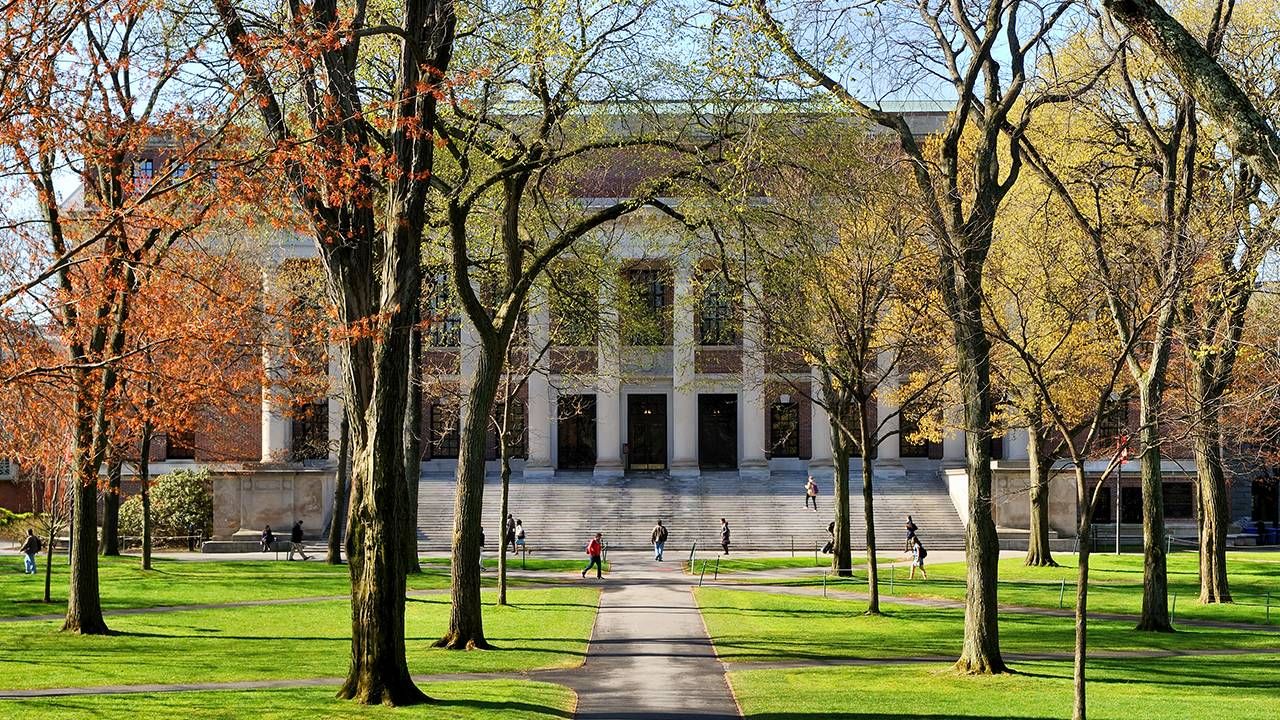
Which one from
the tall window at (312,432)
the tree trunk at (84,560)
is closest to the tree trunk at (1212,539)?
the tree trunk at (84,560)

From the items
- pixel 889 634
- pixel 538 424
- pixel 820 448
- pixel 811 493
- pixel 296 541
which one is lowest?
pixel 889 634

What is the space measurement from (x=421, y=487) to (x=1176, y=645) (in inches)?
1589

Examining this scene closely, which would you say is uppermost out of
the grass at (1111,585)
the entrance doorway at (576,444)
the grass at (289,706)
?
the entrance doorway at (576,444)

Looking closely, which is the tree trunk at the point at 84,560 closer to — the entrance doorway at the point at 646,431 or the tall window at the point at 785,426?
the entrance doorway at the point at 646,431

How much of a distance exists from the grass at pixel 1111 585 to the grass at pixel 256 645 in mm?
11504

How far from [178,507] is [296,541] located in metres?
6.45

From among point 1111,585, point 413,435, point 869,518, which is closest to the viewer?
point 869,518

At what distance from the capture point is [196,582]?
36562mm

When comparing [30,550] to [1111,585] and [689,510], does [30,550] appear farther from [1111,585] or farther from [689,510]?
[1111,585]

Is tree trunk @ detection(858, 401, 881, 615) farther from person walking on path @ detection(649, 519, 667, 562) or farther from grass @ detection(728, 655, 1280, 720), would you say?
person walking on path @ detection(649, 519, 667, 562)

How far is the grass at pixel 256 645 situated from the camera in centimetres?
1988

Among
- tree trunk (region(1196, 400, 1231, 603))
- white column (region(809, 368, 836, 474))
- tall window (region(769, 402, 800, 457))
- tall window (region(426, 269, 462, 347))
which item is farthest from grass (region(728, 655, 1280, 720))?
tall window (region(769, 402, 800, 457))

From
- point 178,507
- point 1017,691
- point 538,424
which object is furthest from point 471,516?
point 538,424

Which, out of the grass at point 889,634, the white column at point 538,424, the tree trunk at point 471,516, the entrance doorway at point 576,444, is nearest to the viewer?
the tree trunk at point 471,516
